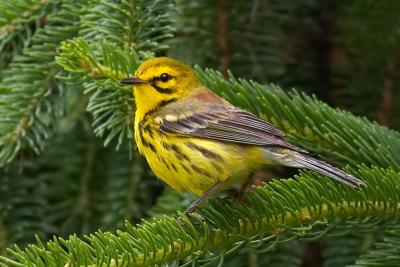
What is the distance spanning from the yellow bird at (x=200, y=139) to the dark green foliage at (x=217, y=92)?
7 centimetres

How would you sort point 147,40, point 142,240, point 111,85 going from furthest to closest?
point 147,40 → point 111,85 → point 142,240

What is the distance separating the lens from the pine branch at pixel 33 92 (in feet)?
9.99

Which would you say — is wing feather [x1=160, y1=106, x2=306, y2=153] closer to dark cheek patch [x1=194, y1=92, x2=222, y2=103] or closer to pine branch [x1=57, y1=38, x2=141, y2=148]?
dark cheek patch [x1=194, y1=92, x2=222, y2=103]

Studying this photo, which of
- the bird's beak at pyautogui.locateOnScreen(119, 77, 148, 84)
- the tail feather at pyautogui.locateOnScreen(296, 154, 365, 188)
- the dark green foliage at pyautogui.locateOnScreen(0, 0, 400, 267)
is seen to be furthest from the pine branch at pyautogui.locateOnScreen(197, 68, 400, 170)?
the bird's beak at pyautogui.locateOnScreen(119, 77, 148, 84)

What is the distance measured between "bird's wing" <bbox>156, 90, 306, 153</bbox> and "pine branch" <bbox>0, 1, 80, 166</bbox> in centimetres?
46

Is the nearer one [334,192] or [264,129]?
[334,192]

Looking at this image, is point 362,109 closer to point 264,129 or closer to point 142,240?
point 264,129

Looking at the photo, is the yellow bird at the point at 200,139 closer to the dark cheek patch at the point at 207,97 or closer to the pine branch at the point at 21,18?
the dark cheek patch at the point at 207,97

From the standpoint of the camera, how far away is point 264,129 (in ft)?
9.39

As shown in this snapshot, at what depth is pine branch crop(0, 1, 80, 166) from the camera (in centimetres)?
304

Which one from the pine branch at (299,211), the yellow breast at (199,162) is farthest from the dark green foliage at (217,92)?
the yellow breast at (199,162)

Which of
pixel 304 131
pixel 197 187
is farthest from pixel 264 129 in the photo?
pixel 197 187

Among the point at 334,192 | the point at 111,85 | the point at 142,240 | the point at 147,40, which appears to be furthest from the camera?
the point at 147,40

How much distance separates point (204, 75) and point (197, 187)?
0.43m
